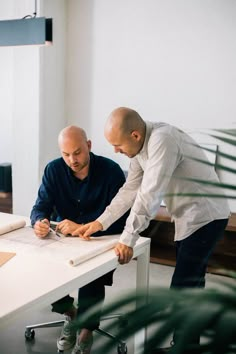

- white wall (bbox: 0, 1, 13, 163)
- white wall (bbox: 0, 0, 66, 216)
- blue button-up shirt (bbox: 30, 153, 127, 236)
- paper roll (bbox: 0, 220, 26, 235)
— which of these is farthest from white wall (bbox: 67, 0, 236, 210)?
paper roll (bbox: 0, 220, 26, 235)

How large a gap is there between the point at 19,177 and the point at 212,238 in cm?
261

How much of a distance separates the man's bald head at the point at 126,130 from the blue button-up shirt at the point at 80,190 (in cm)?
36

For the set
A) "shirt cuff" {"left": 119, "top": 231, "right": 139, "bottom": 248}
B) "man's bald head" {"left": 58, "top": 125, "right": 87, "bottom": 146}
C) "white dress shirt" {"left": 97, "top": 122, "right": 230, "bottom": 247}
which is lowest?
"shirt cuff" {"left": 119, "top": 231, "right": 139, "bottom": 248}

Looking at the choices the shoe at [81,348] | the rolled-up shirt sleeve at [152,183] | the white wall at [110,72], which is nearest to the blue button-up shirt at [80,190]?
the rolled-up shirt sleeve at [152,183]

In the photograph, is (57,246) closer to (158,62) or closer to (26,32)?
(26,32)

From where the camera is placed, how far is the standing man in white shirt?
1766 mm

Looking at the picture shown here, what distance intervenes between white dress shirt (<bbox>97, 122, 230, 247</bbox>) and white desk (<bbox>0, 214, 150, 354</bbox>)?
19 cm

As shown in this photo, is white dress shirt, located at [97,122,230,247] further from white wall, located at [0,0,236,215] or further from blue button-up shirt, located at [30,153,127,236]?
white wall, located at [0,0,236,215]

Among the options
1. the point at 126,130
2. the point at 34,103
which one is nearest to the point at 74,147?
the point at 126,130

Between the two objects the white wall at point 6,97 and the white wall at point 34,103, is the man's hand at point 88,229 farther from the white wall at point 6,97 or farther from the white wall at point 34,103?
the white wall at point 6,97

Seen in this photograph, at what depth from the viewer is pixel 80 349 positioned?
216 cm

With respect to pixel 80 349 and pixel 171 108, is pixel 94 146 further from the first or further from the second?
pixel 80 349

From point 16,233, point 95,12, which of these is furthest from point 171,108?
point 16,233

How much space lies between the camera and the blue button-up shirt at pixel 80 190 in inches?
86.9
